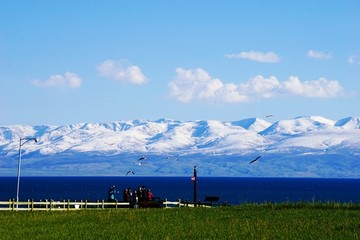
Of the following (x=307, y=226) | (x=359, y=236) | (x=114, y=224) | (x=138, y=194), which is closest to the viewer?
(x=359, y=236)

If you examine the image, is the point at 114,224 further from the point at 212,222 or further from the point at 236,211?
the point at 236,211

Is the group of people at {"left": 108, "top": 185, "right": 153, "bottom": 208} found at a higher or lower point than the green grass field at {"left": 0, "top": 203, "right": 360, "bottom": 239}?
higher

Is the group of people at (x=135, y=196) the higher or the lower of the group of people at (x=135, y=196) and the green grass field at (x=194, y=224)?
the higher

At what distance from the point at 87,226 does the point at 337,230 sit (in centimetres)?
1564

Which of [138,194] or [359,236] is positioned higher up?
[138,194]

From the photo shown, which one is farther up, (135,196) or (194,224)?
(135,196)

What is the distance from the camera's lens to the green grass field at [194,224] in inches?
1826

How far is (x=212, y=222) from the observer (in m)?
54.8

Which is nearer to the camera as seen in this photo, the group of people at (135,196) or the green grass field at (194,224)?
the green grass field at (194,224)

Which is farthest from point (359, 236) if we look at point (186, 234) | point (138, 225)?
point (138, 225)

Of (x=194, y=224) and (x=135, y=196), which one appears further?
(x=135, y=196)

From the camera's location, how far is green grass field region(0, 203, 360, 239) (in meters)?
46.4

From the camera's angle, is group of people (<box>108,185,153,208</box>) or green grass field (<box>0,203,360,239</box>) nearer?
green grass field (<box>0,203,360,239</box>)

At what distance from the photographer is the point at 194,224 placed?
53.1 metres
